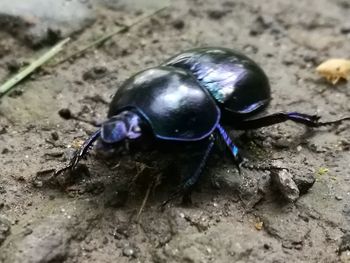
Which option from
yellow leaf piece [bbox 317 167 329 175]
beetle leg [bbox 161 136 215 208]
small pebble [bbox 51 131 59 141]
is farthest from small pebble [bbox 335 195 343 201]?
small pebble [bbox 51 131 59 141]

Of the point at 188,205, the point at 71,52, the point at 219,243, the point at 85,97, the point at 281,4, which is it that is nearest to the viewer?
the point at 219,243

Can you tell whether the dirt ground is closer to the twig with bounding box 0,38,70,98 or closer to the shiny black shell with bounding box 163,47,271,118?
the twig with bounding box 0,38,70,98

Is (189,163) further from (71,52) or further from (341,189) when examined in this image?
(71,52)

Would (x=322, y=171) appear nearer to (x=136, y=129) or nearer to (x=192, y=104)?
(x=192, y=104)

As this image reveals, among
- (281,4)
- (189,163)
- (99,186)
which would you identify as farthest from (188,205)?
(281,4)

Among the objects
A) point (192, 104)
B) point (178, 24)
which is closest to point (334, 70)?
point (178, 24)

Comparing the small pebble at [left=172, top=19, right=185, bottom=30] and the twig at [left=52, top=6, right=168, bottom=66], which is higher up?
the twig at [left=52, top=6, right=168, bottom=66]
